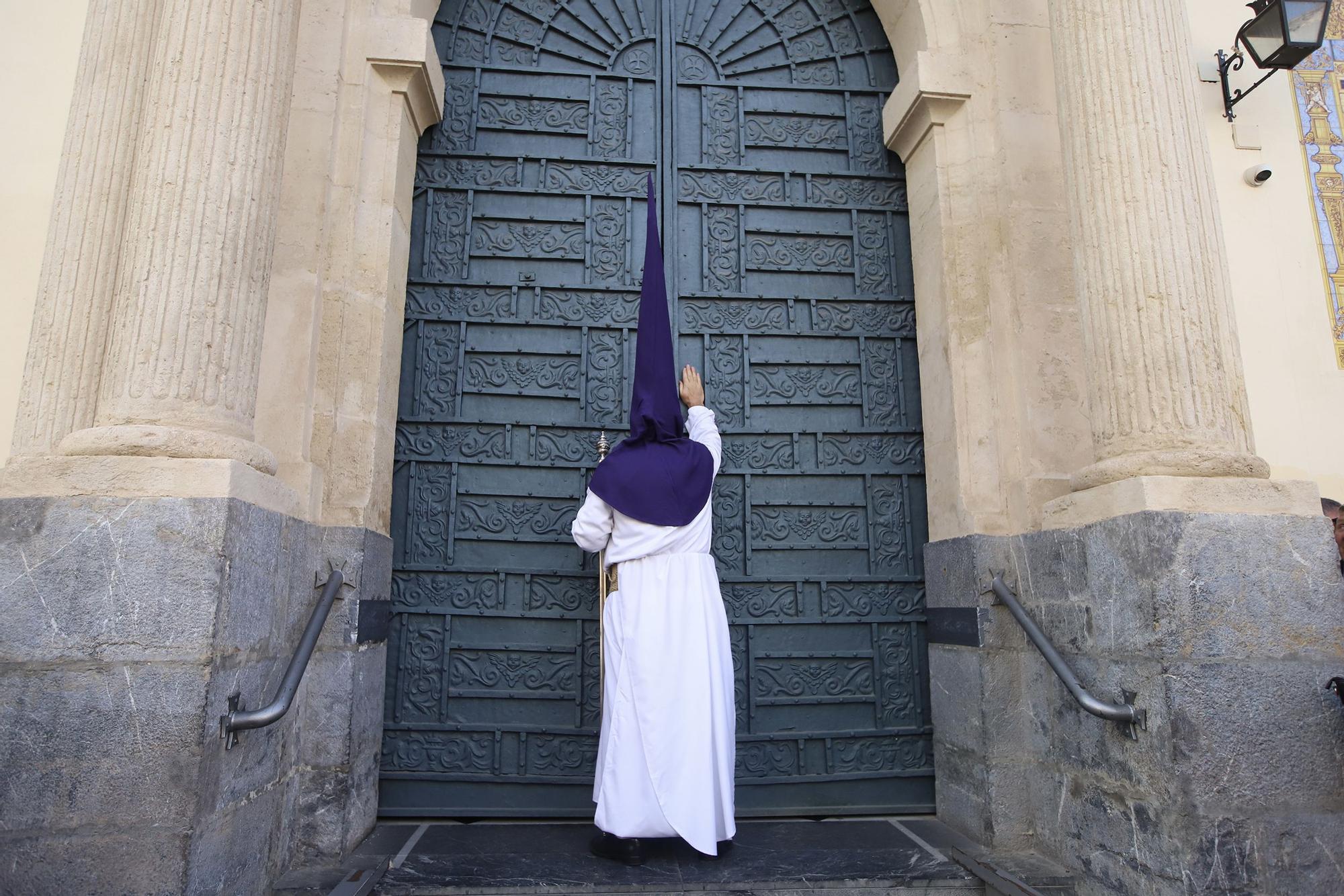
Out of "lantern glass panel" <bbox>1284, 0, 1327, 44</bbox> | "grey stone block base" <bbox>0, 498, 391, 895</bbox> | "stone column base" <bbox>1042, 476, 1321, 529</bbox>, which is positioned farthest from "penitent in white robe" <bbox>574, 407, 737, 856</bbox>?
"lantern glass panel" <bbox>1284, 0, 1327, 44</bbox>

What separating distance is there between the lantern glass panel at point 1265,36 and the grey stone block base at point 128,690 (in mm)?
5261

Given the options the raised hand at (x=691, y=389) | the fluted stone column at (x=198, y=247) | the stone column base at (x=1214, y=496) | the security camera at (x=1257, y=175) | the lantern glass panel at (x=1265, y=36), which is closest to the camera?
the fluted stone column at (x=198, y=247)

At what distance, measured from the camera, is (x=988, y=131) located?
463 cm

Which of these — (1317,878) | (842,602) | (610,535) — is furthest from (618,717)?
(1317,878)

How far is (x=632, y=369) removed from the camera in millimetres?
4641

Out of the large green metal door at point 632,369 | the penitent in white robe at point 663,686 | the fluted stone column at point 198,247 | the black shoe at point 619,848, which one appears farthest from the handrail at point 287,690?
the black shoe at point 619,848

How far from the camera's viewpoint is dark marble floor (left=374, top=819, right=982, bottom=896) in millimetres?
3299

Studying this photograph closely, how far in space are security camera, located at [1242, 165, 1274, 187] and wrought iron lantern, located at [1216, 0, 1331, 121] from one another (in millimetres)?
349

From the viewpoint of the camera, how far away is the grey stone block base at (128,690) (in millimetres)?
2652

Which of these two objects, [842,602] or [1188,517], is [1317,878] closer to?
[1188,517]

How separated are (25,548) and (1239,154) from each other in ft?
19.2

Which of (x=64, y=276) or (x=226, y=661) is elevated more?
(x=64, y=276)

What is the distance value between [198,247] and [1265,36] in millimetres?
5148

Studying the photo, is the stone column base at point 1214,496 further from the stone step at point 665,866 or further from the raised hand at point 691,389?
the raised hand at point 691,389
